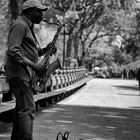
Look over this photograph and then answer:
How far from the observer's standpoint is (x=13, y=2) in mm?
17875

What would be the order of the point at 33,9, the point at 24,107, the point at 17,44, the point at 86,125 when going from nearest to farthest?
the point at 17,44, the point at 24,107, the point at 33,9, the point at 86,125

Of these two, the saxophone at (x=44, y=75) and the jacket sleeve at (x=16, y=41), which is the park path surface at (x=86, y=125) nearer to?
the saxophone at (x=44, y=75)

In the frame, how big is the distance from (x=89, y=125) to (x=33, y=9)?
5.50m

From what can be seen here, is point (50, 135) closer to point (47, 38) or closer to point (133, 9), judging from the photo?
point (133, 9)

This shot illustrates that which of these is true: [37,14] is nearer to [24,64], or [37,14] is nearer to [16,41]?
[16,41]

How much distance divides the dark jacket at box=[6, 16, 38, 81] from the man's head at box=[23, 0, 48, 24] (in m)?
0.07

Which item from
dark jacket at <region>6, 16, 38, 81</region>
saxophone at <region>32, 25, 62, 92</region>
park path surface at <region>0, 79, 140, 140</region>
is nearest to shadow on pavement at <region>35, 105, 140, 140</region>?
park path surface at <region>0, 79, 140, 140</region>

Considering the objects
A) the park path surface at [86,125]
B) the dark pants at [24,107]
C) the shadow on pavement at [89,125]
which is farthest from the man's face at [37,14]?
the shadow on pavement at [89,125]

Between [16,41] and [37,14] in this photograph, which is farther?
[37,14]

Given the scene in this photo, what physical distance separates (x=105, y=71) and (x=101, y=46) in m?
14.9

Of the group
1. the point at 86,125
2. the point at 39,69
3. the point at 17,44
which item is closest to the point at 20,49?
the point at 17,44

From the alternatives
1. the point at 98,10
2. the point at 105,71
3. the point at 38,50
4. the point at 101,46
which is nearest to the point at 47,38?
the point at 105,71

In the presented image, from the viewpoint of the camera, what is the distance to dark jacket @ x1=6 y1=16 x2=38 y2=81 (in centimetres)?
541

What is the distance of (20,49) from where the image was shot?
17.9 ft
